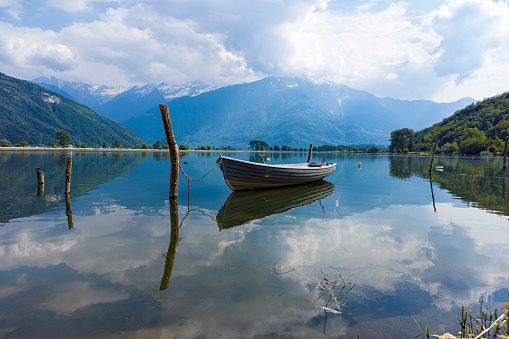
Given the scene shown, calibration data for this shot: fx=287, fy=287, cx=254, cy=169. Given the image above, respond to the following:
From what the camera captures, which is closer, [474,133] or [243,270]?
[243,270]

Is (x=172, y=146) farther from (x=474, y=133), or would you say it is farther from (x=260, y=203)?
(x=474, y=133)

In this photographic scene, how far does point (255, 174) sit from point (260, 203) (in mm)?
3680

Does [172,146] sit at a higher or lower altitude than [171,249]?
higher

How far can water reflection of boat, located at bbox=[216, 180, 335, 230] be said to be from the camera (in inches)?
541

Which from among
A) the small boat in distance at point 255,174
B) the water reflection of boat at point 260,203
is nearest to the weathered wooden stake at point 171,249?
the water reflection of boat at point 260,203

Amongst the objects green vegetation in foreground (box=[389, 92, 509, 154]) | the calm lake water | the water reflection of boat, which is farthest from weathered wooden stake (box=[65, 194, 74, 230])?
green vegetation in foreground (box=[389, 92, 509, 154])

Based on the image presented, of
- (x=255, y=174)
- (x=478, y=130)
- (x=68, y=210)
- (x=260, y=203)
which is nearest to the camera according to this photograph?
(x=68, y=210)

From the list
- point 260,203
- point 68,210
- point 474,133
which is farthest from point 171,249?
point 474,133

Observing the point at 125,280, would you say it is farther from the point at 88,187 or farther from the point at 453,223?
the point at 88,187

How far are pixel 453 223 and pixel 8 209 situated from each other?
21.7 meters

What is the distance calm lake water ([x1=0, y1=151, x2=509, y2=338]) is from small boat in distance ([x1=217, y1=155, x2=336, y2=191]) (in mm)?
4431

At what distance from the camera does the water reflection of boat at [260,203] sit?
541 inches

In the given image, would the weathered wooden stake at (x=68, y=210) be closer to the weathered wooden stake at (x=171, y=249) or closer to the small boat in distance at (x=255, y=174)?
the weathered wooden stake at (x=171, y=249)

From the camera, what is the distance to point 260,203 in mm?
17422
